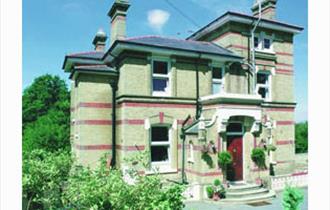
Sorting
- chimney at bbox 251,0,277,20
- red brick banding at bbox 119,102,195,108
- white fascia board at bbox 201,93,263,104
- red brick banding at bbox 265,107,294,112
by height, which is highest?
chimney at bbox 251,0,277,20

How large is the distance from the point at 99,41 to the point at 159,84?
3.69m

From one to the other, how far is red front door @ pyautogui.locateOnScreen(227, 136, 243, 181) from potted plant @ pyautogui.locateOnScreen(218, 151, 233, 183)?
0.42 m

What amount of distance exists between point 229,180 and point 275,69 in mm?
3924

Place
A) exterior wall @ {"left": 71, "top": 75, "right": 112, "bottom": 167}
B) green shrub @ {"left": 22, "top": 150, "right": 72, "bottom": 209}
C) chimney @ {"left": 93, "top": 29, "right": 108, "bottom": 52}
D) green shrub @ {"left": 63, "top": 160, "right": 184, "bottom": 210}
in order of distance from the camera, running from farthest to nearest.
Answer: chimney @ {"left": 93, "top": 29, "right": 108, "bottom": 52}
exterior wall @ {"left": 71, "top": 75, "right": 112, "bottom": 167}
green shrub @ {"left": 22, "top": 150, "right": 72, "bottom": 209}
green shrub @ {"left": 63, "top": 160, "right": 184, "bottom": 210}

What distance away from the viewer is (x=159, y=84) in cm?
722

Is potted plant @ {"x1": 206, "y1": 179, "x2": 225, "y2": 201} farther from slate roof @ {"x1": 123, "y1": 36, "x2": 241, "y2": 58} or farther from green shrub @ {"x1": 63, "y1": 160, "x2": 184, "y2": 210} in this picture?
green shrub @ {"x1": 63, "y1": 160, "x2": 184, "y2": 210}

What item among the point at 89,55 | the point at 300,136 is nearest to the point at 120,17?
the point at 89,55

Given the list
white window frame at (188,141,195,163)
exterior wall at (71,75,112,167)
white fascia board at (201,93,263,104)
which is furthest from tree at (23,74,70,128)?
white fascia board at (201,93,263,104)

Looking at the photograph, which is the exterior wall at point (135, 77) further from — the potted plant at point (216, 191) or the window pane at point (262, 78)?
the window pane at point (262, 78)

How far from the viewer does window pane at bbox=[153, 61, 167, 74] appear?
7141 mm

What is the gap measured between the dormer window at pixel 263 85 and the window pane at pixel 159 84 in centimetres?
310

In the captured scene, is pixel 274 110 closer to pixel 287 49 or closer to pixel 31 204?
pixel 287 49

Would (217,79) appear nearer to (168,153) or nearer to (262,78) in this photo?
(262,78)
